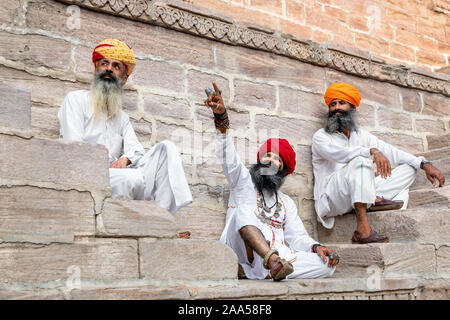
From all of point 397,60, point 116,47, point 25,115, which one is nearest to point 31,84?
point 116,47

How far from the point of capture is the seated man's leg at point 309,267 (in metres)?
3.97

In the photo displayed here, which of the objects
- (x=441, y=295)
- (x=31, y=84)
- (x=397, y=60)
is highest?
(x=397, y=60)

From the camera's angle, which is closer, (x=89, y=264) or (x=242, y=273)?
(x=89, y=264)

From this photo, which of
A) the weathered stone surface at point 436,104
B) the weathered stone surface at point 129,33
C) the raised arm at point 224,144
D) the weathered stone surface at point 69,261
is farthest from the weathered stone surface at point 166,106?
the weathered stone surface at point 436,104

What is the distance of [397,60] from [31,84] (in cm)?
555

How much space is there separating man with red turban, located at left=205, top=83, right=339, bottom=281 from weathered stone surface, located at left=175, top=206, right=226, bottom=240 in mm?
170

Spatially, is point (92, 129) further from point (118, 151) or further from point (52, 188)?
point (52, 188)

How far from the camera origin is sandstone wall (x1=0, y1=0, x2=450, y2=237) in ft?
13.9

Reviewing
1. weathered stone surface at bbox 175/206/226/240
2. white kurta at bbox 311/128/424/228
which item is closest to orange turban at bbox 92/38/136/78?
weathered stone surface at bbox 175/206/226/240

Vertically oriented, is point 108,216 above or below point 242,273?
above

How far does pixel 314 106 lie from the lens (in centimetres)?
568

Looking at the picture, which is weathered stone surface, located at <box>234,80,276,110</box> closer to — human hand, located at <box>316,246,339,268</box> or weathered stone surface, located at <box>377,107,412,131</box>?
weathered stone surface, located at <box>377,107,412,131</box>

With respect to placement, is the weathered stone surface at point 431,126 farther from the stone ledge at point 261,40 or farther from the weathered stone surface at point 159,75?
the weathered stone surface at point 159,75

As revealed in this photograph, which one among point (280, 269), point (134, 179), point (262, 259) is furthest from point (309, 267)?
point (134, 179)
